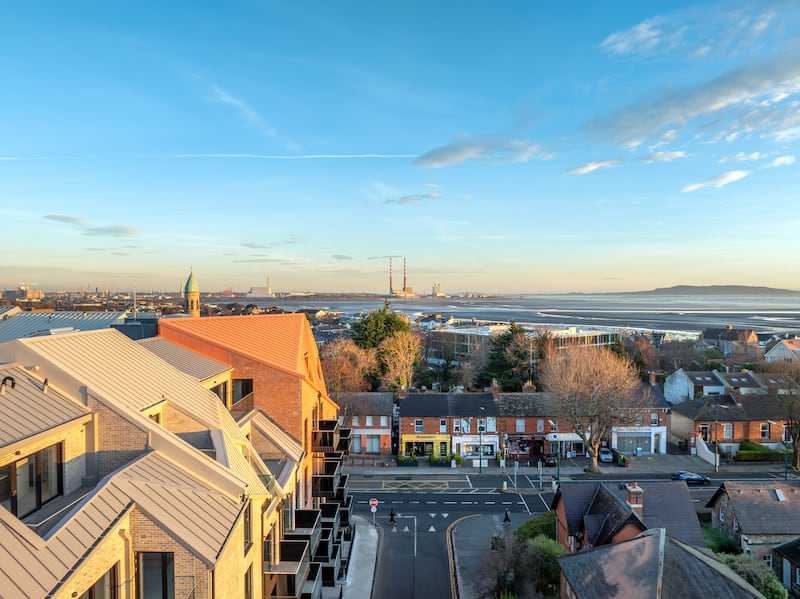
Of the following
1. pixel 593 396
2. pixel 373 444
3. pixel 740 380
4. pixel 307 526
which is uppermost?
pixel 593 396

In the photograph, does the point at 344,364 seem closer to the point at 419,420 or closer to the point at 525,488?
the point at 419,420

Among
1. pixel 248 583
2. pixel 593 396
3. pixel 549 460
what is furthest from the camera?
pixel 549 460

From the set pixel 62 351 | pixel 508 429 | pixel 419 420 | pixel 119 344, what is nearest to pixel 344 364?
pixel 419 420

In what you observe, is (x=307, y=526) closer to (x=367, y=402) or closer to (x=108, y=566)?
(x=108, y=566)

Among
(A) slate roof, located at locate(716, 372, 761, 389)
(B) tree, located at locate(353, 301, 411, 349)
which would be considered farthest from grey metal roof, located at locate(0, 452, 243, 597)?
(A) slate roof, located at locate(716, 372, 761, 389)

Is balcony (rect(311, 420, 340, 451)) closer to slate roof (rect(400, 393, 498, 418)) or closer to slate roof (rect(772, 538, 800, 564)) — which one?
slate roof (rect(400, 393, 498, 418))

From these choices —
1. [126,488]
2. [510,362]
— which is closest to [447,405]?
[510,362]
